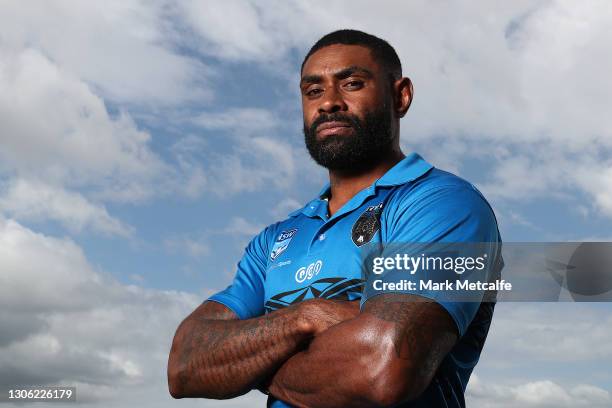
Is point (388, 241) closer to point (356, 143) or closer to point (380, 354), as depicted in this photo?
point (380, 354)

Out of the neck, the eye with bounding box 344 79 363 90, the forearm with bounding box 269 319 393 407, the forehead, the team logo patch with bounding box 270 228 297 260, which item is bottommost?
the forearm with bounding box 269 319 393 407

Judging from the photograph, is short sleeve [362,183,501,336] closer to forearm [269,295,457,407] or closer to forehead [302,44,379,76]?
forearm [269,295,457,407]

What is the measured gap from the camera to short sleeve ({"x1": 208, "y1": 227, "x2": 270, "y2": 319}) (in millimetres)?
5383

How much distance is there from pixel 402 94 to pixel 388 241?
Result: 194 cm

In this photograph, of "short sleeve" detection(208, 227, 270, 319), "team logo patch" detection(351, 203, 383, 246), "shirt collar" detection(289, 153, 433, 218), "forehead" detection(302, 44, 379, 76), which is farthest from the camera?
"forehead" detection(302, 44, 379, 76)

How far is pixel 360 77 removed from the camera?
227 inches

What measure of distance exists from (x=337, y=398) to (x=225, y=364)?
0.91 m

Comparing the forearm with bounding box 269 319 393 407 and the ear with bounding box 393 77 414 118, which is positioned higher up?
the ear with bounding box 393 77 414 118

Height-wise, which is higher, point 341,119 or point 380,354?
point 341,119

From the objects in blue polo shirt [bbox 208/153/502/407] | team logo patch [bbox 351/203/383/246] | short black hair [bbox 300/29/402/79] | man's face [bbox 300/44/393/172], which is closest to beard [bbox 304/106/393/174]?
man's face [bbox 300/44/393/172]

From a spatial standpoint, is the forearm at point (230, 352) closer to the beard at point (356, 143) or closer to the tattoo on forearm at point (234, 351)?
the tattoo on forearm at point (234, 351)

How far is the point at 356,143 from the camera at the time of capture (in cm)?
562

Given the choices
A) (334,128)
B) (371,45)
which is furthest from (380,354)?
(371,45)

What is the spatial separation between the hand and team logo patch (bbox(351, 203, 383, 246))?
0.51m
